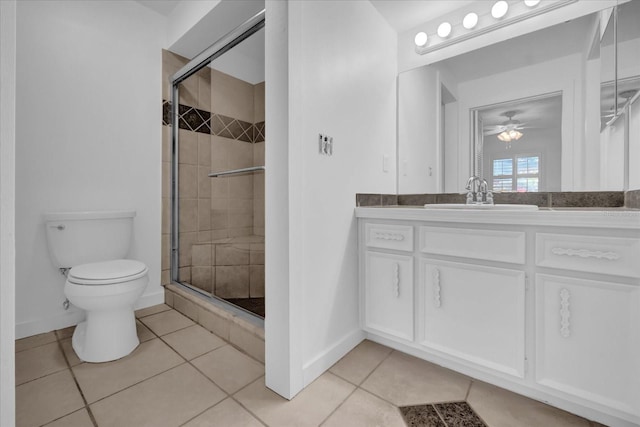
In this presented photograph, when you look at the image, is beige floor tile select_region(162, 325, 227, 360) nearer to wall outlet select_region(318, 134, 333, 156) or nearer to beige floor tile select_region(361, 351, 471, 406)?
beige floor tile select_region(361, 351, 471, 406)

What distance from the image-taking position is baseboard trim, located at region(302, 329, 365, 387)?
1343 millimetres

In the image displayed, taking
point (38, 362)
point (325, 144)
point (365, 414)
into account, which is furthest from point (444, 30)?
point (38, 362)

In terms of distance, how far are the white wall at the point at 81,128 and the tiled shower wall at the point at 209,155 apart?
99 mm

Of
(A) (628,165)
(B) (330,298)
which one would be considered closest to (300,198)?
(B) (330,298)

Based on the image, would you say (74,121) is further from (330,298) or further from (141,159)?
(330,298)

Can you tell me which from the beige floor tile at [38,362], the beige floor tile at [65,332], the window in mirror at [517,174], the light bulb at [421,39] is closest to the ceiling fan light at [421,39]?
the light bulb at [421,39]

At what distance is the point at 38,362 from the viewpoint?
4.84 ft

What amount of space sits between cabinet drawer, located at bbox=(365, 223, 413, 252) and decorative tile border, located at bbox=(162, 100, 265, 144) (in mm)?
1289

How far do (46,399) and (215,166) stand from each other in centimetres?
165

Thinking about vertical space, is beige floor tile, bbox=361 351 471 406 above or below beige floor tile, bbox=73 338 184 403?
below

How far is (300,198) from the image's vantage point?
4.26 ft

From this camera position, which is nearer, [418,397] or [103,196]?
[418,397]

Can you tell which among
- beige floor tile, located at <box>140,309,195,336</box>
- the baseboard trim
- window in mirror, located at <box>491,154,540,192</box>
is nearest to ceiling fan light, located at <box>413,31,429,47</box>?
window in mirror, located at <box>491,154,540,192</box>

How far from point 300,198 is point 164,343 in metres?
1.21
